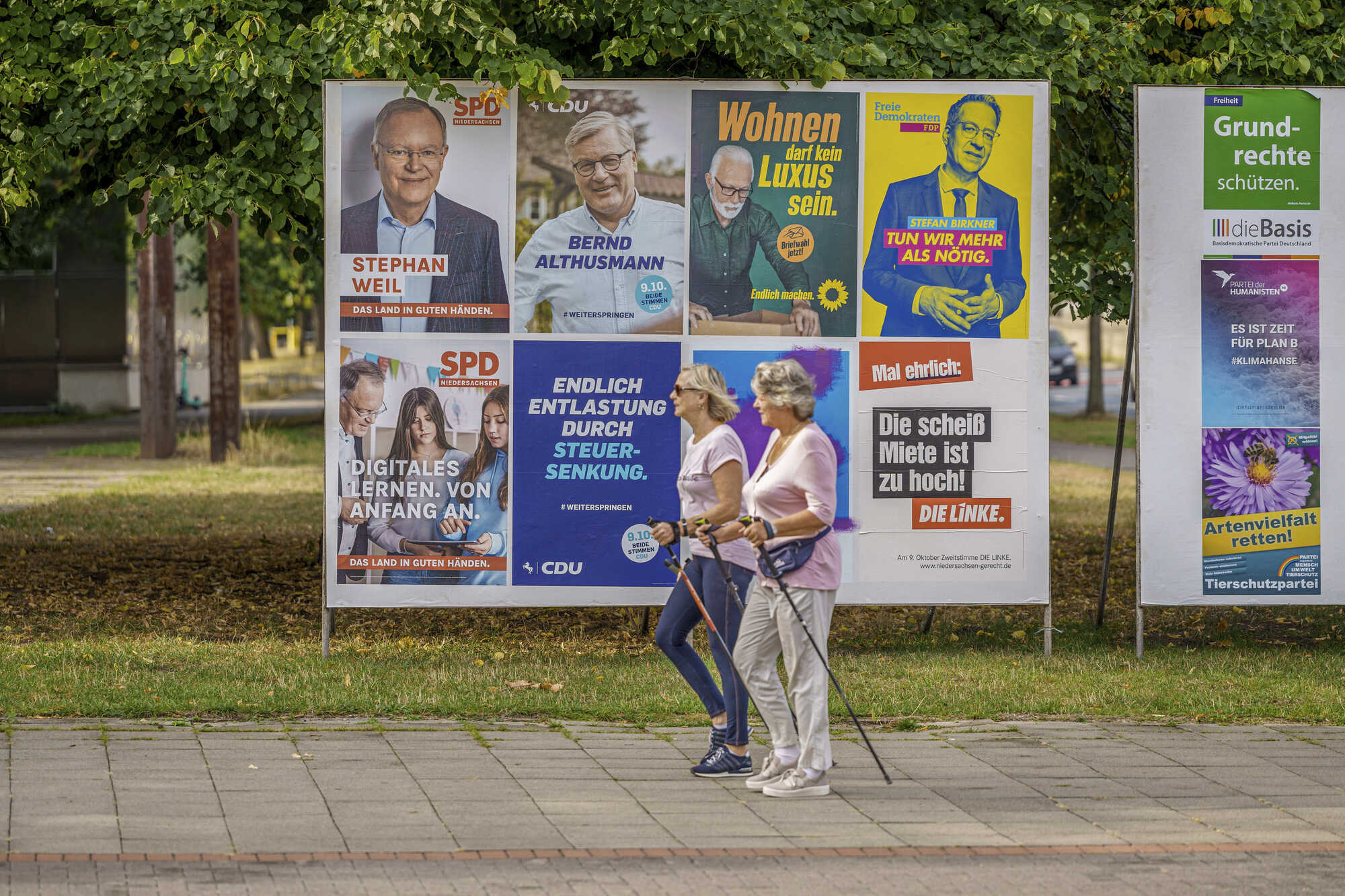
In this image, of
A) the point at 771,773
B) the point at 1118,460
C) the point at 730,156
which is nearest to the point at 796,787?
the point at 771,773

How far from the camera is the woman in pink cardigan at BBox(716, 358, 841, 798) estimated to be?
6539 mm

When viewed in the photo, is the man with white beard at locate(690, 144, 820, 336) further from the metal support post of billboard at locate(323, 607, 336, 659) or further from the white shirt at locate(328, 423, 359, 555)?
the metal support post of billboard at locate(323, 607, 336, 659)

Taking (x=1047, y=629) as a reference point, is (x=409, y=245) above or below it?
above

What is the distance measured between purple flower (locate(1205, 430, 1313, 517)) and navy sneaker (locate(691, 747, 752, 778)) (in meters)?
4.13

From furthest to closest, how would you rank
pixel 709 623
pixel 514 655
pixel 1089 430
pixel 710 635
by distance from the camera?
pixel 1089 430 → pixel 514 655 → pixel 710 635 → pixel 709 623

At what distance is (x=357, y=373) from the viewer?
9438 millimetres

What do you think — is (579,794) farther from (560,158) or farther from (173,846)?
(560,158)

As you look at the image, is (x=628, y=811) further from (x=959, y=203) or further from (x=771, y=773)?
(x=959, y=203)

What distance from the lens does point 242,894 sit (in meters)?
5.27

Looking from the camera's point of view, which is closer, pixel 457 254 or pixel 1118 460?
pixel 457 254

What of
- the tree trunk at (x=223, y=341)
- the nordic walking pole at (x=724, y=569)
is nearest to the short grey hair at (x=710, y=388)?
the nordic walking pole at (x=724, y=569)

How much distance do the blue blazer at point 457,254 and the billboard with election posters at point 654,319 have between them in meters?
0.01

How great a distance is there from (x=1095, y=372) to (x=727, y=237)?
1171 inches

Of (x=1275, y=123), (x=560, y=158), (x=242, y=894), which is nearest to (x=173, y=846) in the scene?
(x=242, y=894)
